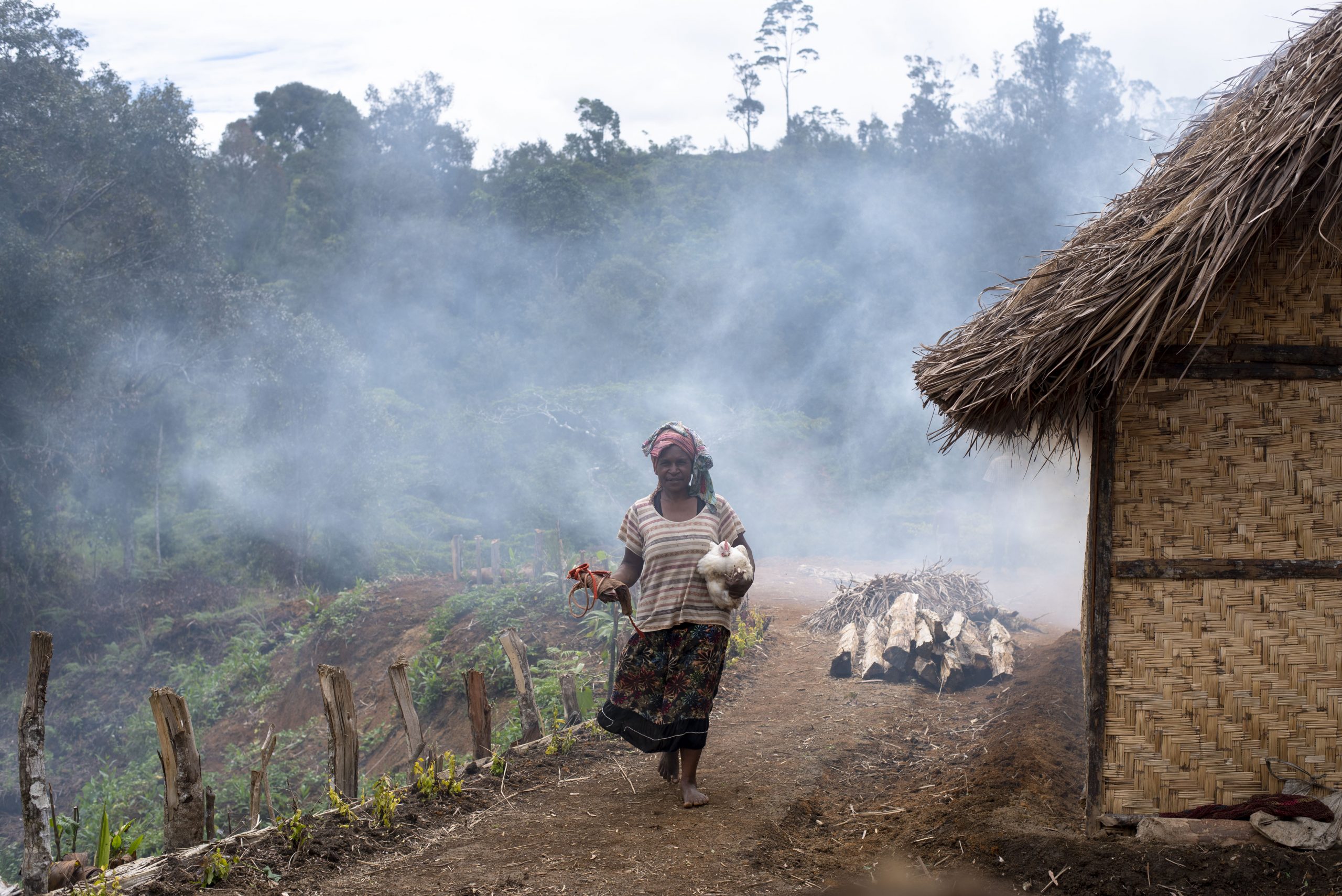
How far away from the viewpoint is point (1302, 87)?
321 centimetres

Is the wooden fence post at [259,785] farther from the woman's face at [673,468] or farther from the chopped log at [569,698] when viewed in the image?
the woman's face at [673,468]

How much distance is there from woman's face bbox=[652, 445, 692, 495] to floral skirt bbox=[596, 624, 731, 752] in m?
0.62

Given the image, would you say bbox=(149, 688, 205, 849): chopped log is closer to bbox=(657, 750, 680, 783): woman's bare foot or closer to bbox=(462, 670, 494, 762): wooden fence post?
bbox=(462, 670, 494, 762): wooden fence post

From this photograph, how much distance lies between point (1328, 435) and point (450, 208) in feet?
90.4

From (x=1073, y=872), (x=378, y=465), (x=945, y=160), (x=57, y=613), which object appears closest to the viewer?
(x=1073, y=872)

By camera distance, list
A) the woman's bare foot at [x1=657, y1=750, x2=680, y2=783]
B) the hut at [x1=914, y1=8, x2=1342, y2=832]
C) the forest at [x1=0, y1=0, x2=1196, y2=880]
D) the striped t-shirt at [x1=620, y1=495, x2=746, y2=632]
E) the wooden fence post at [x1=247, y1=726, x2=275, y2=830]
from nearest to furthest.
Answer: the hut at [x1=914, y1=8, x2=1342, y2=832], the wooden fence post at [x1=247, y1=726, x2=275, y2=830], the striped t-shirt at [x1=620, y1=495, x2=746, y2=632], the woman's bare foot at [x1=657, y1=750, x2=680, y2=783], the forest at [x1=0, y1=0, x2=1196, y2=880]

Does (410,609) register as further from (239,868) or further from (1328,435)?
(1328,435)

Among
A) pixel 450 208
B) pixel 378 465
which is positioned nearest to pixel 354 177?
pixel 450 208

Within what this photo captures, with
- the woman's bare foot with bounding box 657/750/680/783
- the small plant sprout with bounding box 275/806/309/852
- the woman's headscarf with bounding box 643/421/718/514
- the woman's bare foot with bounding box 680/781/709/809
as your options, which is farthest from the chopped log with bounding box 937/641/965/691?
the small plant sprout with bounding box 275/806/309/852

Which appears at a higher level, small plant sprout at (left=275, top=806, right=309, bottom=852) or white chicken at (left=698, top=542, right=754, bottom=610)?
white chicken at (left=698, top=542, right=754, bottom=610)

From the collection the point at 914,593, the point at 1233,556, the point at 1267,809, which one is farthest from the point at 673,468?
the point at 914,593

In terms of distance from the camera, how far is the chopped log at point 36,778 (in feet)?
10.4

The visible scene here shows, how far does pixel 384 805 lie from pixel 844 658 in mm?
4397

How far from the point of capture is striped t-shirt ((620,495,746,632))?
4164mm
